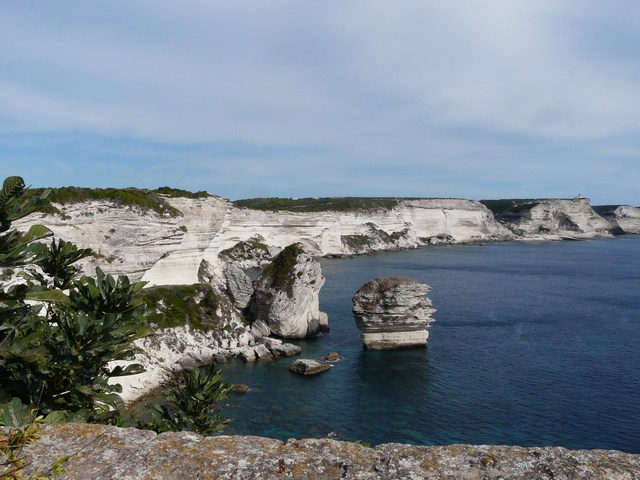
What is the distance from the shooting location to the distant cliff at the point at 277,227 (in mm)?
35531

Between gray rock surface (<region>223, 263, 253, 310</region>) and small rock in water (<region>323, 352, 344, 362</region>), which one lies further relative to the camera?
gray rock surface (<region>223, 263, 253, 310</region>)

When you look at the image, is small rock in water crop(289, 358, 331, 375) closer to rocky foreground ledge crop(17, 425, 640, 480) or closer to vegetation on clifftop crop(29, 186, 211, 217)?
vegetation on clifftop crop(29, 186, 211, 217)

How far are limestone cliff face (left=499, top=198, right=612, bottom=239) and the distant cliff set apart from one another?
1.31 feet

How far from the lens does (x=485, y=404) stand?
29.2 meters

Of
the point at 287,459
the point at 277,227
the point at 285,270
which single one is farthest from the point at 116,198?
the point at 277,227

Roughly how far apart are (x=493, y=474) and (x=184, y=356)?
115 feet

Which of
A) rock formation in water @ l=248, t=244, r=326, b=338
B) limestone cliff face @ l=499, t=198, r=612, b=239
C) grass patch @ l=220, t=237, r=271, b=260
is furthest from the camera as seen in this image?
limestone cliff face @ l=499, t=198, r=612, b=239

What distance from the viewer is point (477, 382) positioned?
32969 mm

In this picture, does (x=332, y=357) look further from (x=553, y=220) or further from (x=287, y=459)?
(x=553, y=220)

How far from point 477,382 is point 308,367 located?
12.6 m

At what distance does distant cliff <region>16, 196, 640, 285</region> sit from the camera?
35531mm

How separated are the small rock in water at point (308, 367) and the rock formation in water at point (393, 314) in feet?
21.0

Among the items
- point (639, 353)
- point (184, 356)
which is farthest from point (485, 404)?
point (184, 356)

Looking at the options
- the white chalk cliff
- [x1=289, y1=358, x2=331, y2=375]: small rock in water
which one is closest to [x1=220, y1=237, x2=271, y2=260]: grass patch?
the white chalk cliff
